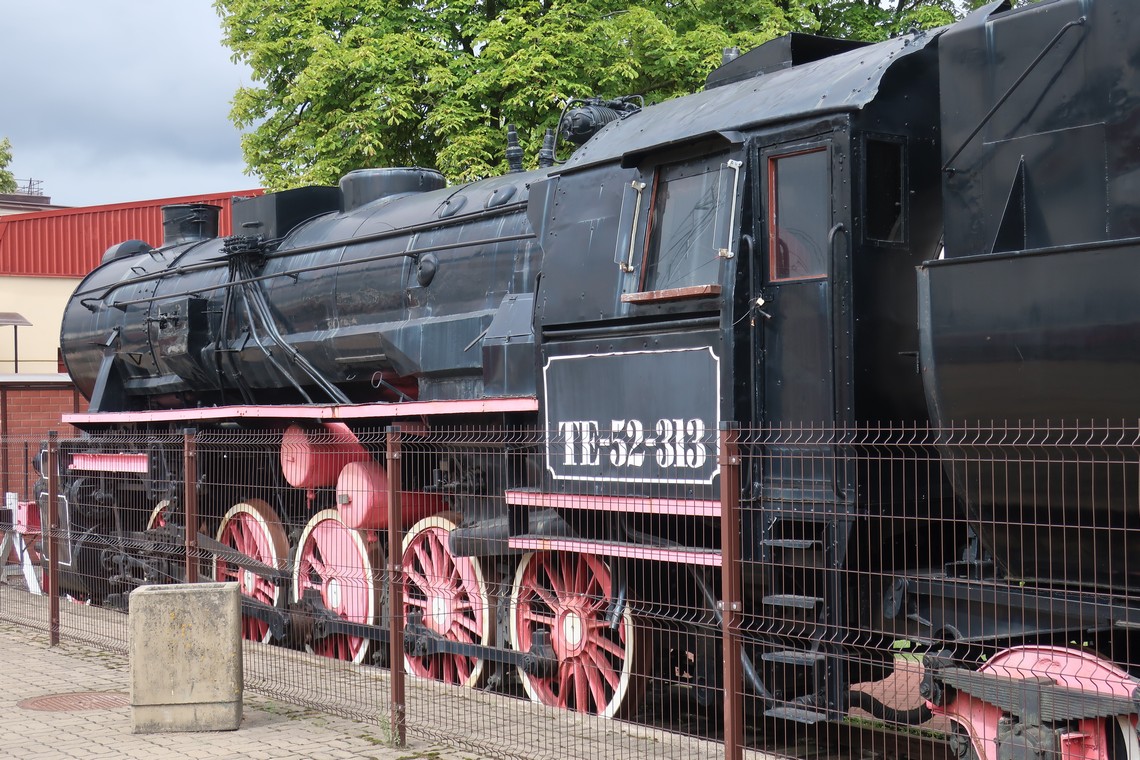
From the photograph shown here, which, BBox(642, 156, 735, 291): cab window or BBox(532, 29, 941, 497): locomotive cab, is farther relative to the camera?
BBox(642, 156, 735, 291): cab window

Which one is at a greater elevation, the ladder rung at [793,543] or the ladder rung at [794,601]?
the ladder rung at [793,543]

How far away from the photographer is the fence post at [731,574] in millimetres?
5082

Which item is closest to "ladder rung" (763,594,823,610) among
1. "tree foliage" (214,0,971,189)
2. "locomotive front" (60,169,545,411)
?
"locomotive front" (60,169,545,411)

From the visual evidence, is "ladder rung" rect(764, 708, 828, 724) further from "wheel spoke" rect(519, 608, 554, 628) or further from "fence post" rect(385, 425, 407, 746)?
"fence post" rect(385, 425, 407, 746)

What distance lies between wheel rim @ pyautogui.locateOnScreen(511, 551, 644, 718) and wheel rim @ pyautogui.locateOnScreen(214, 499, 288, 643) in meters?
3.11

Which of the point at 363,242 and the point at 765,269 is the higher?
the point at 363,242

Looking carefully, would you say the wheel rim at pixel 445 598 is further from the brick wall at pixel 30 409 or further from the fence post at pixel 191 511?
the brick wall at pixel 30 409

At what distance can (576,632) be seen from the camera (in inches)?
276

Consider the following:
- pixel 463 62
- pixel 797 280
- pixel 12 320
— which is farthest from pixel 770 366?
pixel 12 320

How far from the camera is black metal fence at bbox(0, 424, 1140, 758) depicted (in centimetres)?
477

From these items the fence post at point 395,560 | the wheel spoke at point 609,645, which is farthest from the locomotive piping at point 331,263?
the wheel spoke at point 609,645

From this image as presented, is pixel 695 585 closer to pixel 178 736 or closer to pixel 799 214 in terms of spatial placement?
pixel 799 214

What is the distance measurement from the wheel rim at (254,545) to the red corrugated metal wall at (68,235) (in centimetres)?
1745

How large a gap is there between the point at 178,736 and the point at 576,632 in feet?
7.40
